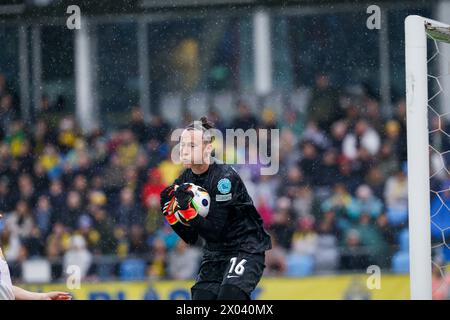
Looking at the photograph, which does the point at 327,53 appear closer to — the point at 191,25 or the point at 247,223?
the point at 191,25

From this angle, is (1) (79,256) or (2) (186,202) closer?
(2) (186,202)

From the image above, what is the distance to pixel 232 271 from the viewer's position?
5.52 meters

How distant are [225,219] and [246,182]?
5244 mm

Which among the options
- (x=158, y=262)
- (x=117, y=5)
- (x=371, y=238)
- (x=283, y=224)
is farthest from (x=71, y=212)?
(x=371, y=238)

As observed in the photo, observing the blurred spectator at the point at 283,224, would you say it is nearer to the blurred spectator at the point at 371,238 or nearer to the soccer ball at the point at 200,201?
the blurred spectator at the point at 371,238

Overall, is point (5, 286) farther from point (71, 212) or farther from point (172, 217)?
point (71, 212)

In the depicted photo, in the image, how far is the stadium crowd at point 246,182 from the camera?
34.3ft

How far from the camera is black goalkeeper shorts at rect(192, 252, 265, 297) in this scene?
18.0 feet

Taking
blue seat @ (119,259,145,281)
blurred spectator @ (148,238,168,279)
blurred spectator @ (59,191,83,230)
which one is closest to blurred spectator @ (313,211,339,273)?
blurred spectator @ (148,238,168,279)

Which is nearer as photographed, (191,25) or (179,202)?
(179,202)

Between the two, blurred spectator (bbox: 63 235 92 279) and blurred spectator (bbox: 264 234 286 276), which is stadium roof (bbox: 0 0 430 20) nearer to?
blurred spectator (bbox: 63 235 92 279)

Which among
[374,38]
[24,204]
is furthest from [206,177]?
[374,38]

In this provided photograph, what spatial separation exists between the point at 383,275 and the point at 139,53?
4.91 m

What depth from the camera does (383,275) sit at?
9727 mm
